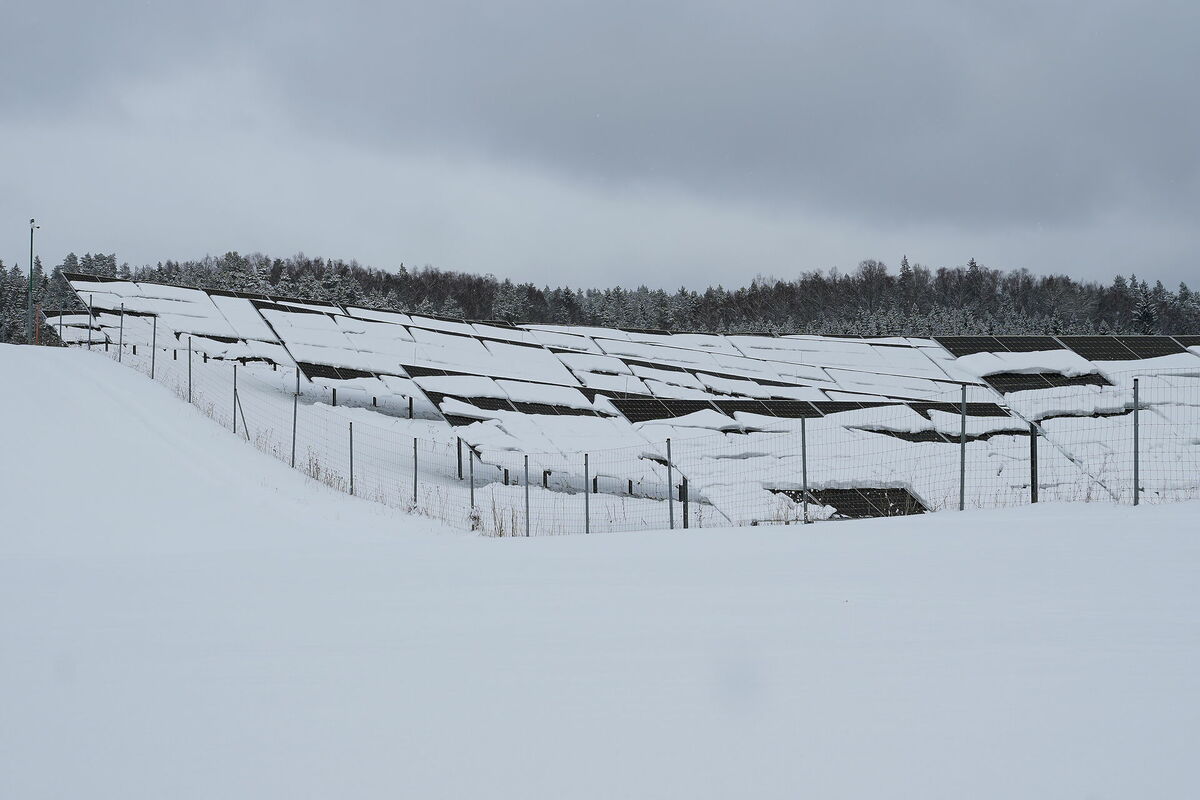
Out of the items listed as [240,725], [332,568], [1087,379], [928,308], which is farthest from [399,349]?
[928,308]

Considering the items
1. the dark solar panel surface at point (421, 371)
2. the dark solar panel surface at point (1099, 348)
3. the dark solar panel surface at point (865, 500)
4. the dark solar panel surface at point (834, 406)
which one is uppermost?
the dark solar panel surface at point (1099, 348)

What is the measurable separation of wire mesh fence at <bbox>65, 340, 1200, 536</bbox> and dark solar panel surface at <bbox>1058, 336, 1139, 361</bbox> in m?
1.72

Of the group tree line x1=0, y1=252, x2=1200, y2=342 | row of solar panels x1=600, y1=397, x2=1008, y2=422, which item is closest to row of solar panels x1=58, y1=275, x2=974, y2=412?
row of solar panels x1=600, y1=397, x2=1008, y2=422

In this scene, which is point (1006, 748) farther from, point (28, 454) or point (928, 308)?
point (928, 308)

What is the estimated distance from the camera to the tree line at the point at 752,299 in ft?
236

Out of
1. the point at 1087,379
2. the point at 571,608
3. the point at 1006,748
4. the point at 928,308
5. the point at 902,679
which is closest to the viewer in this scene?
the point at 1006,748

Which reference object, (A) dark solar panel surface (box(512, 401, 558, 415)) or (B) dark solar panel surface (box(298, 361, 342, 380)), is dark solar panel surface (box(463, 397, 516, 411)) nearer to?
(A) dark solar panel surface (box(512, 401, 558, 415))

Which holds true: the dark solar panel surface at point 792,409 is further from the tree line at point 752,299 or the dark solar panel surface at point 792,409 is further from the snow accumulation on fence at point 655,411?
the tree line at point 752,299

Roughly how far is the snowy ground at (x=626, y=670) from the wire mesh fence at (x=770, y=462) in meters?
4.35

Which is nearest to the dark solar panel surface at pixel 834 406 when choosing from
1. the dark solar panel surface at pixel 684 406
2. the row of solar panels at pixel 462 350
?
the row of solar panels at pixel 462 350

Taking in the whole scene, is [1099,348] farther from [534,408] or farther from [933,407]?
[534,408]

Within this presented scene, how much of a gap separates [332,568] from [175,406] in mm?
12391

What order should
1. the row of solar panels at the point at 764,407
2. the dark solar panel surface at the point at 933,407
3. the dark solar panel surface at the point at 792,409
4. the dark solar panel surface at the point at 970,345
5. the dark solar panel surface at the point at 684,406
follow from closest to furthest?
the dark solar panel surface at the point at 933,407 < the row of solar panels at the point at 764,407 < the dark solar panel surface at the point at 792,409 < the dark solar panel surface at the point at 684,406 < the dark solar panel surface at the point at 970,345

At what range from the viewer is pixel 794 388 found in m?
20.6
